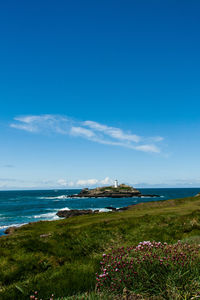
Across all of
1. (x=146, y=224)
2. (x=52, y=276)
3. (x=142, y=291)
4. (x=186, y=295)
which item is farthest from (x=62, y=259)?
(x=146, y=224)

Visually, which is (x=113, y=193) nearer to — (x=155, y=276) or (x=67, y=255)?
(x=67, y=255)

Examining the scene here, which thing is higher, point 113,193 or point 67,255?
point 67,255

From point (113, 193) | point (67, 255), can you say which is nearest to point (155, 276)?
point (67, 255)

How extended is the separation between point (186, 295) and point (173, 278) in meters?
0.58

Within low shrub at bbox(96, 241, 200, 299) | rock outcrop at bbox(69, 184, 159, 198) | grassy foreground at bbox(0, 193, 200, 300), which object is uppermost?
low shrub at bbox(96, 241, 200, 299)

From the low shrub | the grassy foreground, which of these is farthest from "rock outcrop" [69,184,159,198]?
the low shrub

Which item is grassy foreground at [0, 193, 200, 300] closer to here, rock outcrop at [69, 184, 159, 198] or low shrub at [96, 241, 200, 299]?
low shrub at [96, 241, 200, 299]

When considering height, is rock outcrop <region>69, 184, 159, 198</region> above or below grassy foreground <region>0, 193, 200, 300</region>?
below

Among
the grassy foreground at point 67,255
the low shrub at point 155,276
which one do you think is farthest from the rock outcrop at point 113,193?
the low shrub at point 155,276

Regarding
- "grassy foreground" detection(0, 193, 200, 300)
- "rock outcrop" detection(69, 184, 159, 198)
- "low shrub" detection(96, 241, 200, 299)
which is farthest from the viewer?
"rock outcrop" detection(69, 184, 159, 198)

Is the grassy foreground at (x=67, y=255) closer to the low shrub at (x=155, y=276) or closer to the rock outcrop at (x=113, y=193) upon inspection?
the low shrub at (x=155, y=276)

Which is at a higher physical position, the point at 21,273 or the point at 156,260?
the point at 156,260

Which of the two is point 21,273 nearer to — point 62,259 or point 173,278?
point 62,259

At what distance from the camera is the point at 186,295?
530cm
